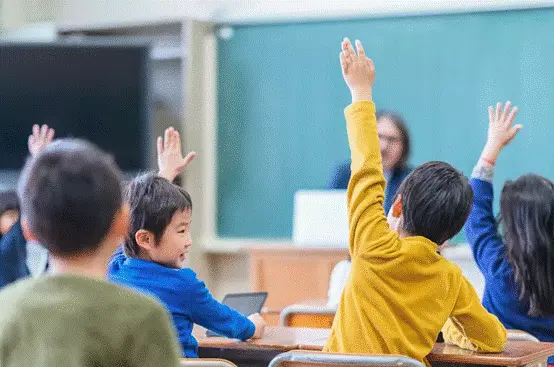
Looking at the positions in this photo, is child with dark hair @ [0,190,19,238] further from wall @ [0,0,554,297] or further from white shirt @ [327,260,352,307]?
wall @ [0,0,554,297]

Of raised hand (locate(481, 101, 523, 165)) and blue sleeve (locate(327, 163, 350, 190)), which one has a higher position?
raised hand (locate(481, 101, 523, 165))

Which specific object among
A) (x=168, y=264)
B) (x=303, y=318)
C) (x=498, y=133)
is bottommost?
(x=303, y=318)

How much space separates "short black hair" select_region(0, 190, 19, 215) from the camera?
4.52 m

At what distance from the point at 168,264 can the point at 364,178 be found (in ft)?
1.92

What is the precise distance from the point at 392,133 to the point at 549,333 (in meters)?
2.05

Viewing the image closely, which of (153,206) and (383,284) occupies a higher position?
(153,206)

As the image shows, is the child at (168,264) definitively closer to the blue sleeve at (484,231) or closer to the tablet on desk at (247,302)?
the tablet on desk at (247,302)

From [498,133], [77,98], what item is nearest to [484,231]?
[498,133]

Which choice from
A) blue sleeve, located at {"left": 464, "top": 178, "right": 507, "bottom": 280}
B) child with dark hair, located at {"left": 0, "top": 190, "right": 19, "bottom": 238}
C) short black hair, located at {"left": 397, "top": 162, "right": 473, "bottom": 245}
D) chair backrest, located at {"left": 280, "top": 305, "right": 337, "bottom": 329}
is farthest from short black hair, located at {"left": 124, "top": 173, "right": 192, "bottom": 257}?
child with dark hair, located at {"left": 0, "top": 190, "right": 19, "bottom": 238}

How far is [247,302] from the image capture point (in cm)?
338

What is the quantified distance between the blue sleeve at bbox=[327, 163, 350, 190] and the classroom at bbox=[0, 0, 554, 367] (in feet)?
0.05

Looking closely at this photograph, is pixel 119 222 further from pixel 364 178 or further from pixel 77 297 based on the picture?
pixel 364 178

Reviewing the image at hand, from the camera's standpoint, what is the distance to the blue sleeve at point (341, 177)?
556 centimetres

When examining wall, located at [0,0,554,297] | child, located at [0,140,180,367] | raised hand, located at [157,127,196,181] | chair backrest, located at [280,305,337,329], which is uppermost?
wall, located at [0,0,554,297]
